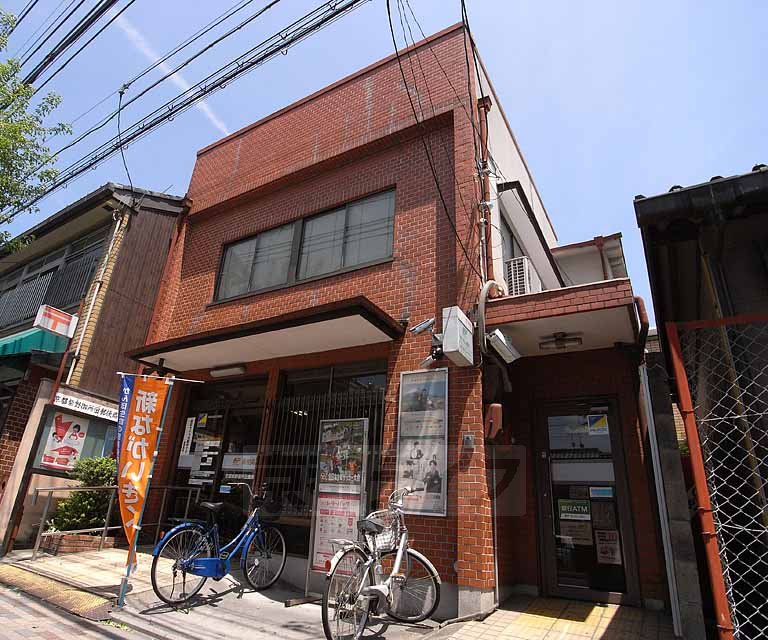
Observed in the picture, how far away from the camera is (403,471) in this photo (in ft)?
18.1

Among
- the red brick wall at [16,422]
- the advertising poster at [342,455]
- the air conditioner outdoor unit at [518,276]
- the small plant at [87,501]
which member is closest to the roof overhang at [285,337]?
the advertising poster at [342,455]

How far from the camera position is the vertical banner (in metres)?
5.21

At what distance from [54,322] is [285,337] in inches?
210

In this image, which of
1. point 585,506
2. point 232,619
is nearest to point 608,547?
point 585,506

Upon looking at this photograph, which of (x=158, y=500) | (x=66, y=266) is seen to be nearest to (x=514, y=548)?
(x=158, y=500)

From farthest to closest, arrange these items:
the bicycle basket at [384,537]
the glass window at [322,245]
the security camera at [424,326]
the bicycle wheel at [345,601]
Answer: the glass window at [322,245]
the security camera at [424,326]
the bicycle basket at [384,537]
the bicycle wheel at [345,601]

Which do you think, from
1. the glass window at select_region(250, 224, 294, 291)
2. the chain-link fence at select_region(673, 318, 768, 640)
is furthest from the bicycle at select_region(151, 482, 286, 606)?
the chain-link fence at select_region(673, 318, 768, 640)

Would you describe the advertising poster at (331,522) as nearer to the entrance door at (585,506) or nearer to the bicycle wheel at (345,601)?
the bicycle wheel at (345,601)

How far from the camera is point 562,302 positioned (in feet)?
17.2

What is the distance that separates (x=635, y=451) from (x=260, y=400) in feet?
18.6

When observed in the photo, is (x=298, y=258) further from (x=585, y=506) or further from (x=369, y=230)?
(x=585, y=506)

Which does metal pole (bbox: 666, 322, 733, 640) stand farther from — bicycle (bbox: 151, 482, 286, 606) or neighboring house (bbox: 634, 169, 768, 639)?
bicycle (bbox: 151, 482, 286, 606)

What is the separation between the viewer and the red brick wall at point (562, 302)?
4.99 metres

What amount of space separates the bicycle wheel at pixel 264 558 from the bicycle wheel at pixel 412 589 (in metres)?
1.65
